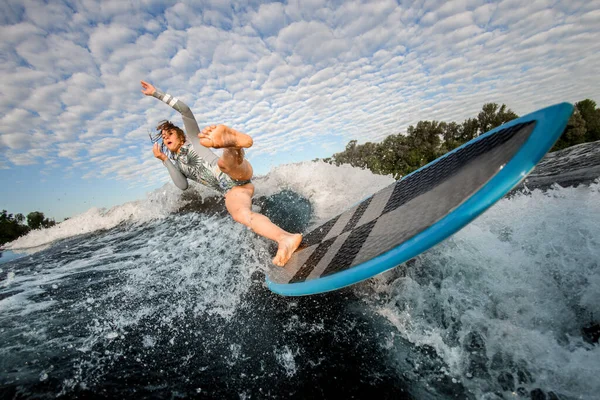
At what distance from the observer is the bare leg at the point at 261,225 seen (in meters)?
2.50

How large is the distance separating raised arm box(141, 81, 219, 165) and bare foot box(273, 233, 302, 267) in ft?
4.80

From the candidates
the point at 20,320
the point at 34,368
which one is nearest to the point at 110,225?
the point at 20,320

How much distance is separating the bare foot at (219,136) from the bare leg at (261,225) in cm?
86

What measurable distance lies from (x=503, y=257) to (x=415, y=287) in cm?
78

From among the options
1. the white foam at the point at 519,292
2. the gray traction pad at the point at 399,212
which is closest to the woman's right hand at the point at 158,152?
the gray traction pad at the point at 399,212

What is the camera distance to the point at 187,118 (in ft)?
10.9

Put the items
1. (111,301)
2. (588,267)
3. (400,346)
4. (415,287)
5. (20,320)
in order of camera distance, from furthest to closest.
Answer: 1. (111,301)
2. (20,320)
3. (415,287)
4. (588,267)
5. (400,346)

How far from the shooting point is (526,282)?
5.98 ft

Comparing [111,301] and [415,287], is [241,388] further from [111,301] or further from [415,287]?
[111,301]

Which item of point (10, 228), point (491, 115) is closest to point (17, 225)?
point (10, 228)

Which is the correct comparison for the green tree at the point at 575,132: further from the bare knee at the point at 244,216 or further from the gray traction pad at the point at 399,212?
the bare knee at the point at 244,216

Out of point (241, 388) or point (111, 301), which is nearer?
point (241, 388)

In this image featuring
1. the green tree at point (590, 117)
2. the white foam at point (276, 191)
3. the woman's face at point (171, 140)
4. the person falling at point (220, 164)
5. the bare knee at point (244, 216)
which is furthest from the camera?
the green tree at point (590, 117)

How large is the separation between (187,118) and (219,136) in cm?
160
